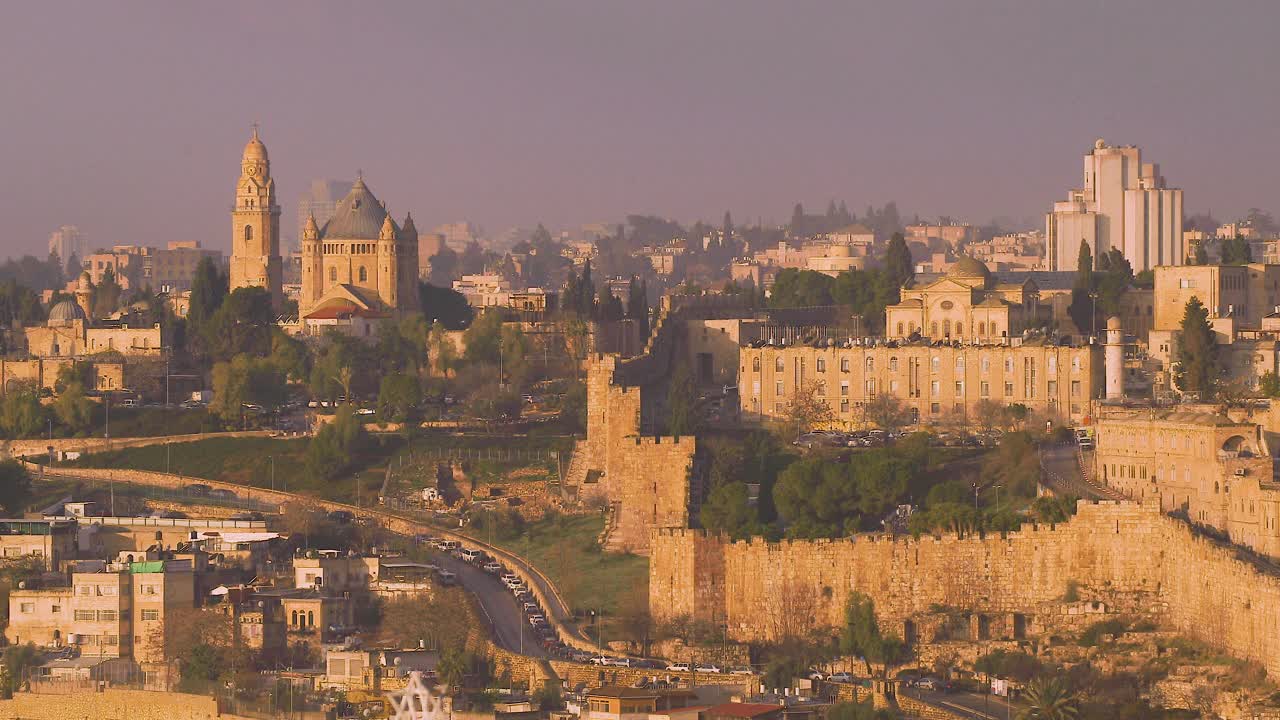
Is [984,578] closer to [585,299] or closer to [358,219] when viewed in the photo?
[585,299]

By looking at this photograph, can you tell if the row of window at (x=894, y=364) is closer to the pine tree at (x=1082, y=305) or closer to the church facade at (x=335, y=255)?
the pine tree at (x=1082, y=305)

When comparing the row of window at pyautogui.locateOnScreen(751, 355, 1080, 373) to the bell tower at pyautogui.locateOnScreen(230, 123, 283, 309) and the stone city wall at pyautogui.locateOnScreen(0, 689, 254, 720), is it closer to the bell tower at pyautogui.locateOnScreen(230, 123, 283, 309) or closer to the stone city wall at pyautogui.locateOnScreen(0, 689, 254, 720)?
the stone city wall at pyautogui.locateOnScreen(0, 689, 254, 720)

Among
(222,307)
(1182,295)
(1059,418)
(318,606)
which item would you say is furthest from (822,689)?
(222,307)

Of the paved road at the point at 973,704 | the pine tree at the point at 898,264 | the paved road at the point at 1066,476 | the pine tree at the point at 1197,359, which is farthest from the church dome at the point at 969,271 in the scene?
the paved road at the point at 973,704

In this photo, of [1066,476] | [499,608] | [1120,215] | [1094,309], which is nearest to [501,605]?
[499,608]

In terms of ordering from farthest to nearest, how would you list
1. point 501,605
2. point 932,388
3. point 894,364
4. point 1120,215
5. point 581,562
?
point 1120,215, point 894,364, point 932,388, point 581,562, point 501,605

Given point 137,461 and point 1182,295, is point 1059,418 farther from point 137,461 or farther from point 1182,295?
point 137,461
